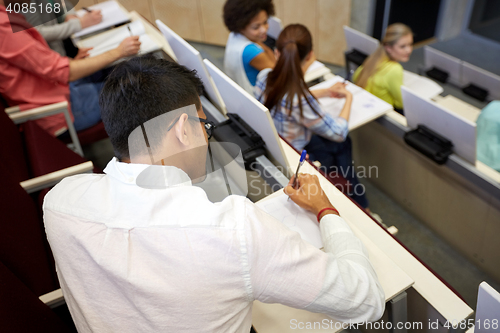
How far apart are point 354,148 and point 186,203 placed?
6.38 feet

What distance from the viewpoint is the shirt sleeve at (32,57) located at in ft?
5.68

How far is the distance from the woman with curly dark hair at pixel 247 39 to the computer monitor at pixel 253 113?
636 mm

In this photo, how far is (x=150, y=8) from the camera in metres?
3.66

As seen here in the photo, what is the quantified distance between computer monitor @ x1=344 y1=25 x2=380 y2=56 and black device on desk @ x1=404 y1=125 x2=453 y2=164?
2.94 feet

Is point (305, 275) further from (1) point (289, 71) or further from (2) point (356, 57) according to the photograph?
(2) point (356, 57)

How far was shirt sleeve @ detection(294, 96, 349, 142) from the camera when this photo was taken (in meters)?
1.77

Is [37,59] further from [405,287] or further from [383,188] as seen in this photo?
[383,188]

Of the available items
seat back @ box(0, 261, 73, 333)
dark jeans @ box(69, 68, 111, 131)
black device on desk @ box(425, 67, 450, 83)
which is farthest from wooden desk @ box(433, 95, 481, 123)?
seat back @ box(0, 261, 73, 333)

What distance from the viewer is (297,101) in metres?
1.74

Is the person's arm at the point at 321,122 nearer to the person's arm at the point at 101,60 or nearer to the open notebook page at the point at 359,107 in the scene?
the open notebook page at the point at 359,107

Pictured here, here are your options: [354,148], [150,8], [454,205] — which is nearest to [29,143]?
[354,148]

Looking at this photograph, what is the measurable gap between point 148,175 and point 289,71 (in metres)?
1.12

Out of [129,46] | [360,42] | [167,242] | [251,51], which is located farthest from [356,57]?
[167,242]

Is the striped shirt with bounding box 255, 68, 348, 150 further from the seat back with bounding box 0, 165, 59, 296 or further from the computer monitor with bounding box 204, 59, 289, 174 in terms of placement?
the seat back with bounding box 0, 165, 59, 296
